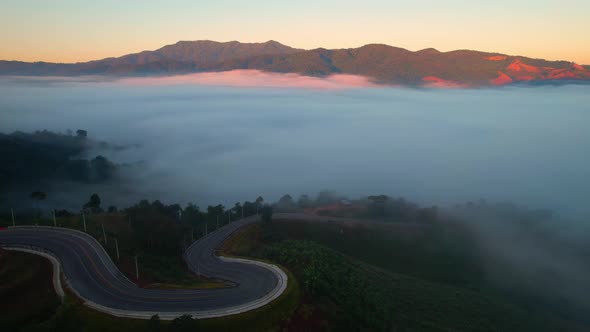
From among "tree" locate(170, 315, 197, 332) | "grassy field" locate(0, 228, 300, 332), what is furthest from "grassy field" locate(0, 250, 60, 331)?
"tree" locate(170, 315, 197, 332)

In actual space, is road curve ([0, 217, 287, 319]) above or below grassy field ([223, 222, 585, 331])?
above

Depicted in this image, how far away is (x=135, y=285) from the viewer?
3656 cm

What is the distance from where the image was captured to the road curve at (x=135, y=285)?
32.4 m

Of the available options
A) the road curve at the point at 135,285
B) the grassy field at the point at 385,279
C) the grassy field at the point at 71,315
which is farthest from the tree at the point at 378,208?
the grassy field at the point at 71,315

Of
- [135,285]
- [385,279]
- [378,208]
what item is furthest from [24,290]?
[378,208]

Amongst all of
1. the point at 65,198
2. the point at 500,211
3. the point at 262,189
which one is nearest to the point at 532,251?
the point at 500,211

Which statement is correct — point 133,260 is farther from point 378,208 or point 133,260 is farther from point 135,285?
point 378,208

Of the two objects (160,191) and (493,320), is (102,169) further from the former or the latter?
(493,320)

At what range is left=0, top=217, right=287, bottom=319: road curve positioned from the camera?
32.4 meters

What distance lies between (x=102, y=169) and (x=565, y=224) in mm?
169556

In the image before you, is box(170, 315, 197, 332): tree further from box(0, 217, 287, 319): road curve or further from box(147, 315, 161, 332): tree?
box(0, 217, 287, 319): road curve

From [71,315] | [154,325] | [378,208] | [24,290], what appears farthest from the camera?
[378,208]

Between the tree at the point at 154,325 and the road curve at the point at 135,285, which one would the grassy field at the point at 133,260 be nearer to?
the road curve at the point at 135,285

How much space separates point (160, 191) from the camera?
15262 cm
